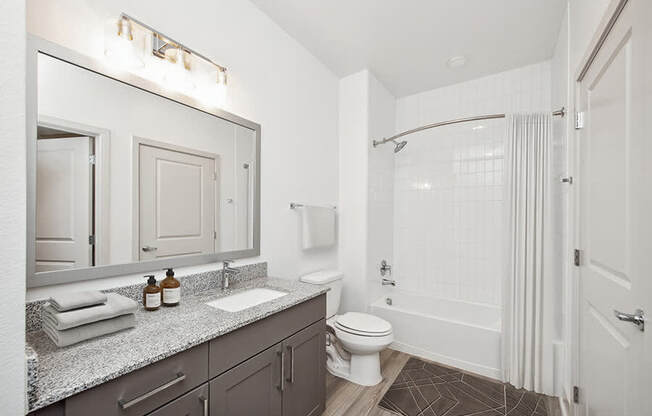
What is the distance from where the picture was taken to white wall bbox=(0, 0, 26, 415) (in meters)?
0.61

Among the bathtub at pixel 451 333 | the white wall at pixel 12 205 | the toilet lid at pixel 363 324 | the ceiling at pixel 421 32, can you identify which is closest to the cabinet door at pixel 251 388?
the white wall at pixel 12 205

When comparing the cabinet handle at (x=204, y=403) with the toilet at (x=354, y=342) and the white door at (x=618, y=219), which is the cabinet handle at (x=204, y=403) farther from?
the white door at (x=618, y=219)

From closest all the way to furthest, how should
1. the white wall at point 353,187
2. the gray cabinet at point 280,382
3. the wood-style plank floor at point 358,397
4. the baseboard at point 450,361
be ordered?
the gray cabinet at point 280,382 → the wood-style plank floor at point 358,397 → the baseboard at point 450,361 → the white wall at point 353,187

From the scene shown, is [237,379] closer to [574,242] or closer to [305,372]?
[305,372]

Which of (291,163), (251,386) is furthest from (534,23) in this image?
(251,386)

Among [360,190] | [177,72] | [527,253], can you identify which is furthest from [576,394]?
[177,72]

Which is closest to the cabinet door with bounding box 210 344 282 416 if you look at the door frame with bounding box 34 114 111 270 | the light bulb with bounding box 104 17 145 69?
the door frame with bounding box 34 114 111 270

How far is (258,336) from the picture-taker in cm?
124

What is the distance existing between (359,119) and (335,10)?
0.96 meters

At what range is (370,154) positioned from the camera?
9.02ft

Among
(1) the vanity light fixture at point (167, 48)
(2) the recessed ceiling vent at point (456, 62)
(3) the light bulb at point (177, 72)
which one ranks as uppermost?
(2) the recessed ceiling vent at point (456, 62)

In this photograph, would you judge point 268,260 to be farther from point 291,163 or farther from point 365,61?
point 365,61

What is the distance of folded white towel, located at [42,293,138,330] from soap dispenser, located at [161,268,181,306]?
256mm

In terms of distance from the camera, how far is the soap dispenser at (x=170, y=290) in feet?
4.26
